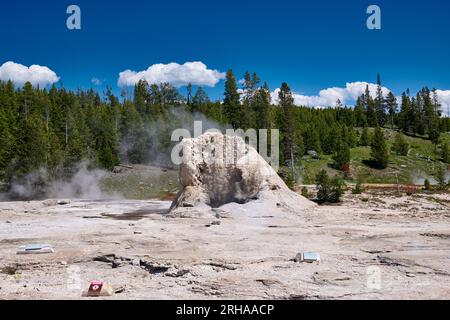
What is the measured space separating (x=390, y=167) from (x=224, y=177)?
149ft

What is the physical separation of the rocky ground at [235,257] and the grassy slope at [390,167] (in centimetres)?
3379

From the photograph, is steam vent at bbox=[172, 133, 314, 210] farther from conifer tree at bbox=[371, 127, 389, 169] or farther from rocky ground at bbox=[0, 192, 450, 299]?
conifer tree at bbox=[371, 127, 389, 169]

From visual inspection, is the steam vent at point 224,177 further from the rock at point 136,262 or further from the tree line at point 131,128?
the tree line at point 131,128

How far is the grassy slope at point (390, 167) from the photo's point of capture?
2336 inches

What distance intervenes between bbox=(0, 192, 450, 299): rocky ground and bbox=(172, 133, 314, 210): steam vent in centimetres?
184

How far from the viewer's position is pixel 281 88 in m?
61.4

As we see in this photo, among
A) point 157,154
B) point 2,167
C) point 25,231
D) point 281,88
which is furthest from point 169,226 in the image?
point 157,154

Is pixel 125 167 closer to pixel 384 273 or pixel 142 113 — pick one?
pixel 142 113

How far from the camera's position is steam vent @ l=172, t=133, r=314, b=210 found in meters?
25.6

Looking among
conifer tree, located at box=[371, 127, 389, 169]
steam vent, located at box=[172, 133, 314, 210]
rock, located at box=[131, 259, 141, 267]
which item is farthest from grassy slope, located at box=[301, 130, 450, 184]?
rock, located at box=[131, 259, 141, 267]

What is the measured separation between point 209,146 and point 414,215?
40.3 feet

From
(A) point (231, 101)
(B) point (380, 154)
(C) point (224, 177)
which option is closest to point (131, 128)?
(A) point (231, 101)

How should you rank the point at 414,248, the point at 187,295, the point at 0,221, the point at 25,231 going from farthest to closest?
the point at 0,221 < the point at 25,231 < the point at 414,248 < the point at 187,295

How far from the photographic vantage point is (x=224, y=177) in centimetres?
2620
